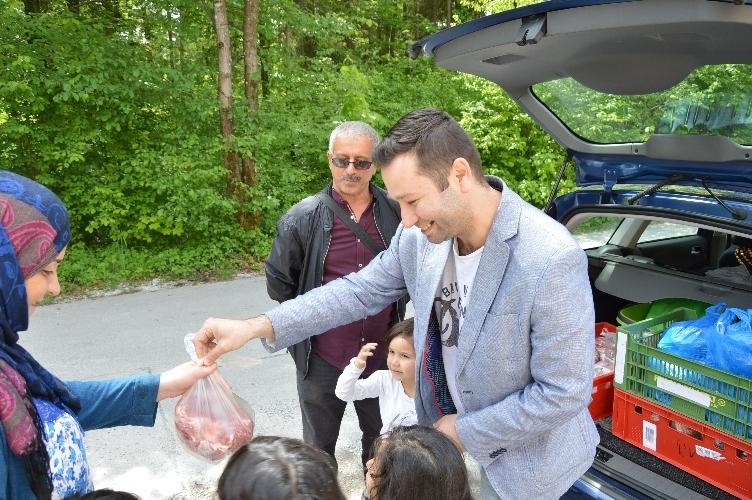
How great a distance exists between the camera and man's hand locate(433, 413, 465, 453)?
5.99ft

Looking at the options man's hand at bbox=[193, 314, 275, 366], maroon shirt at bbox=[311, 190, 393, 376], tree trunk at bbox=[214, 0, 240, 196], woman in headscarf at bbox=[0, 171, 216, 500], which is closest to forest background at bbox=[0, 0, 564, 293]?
tree trunk at bbox=[214, 0, 240, 196]

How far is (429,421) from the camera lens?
2143 mm

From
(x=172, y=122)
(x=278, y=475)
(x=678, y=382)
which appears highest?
(x=172, y=122)

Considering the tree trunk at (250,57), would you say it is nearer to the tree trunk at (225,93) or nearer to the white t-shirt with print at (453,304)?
the tree trunk at (225,93)

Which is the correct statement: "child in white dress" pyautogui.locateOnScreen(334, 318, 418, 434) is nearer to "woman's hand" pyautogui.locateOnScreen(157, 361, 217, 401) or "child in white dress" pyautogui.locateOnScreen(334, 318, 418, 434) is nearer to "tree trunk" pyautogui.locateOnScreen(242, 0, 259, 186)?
"woman's hand" pyautogui.locateOnScreen(157, 361, 217, 401)

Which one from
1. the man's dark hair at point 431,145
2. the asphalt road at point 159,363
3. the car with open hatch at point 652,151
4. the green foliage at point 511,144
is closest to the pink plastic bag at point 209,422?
the asphalt road at point 159,363

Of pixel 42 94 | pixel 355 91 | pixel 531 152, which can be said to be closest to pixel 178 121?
pixel 42 94

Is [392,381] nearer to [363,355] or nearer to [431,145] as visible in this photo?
[363,355]

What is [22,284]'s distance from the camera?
4.58ft

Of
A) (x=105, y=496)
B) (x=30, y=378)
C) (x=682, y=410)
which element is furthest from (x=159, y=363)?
(x=682, y=410)

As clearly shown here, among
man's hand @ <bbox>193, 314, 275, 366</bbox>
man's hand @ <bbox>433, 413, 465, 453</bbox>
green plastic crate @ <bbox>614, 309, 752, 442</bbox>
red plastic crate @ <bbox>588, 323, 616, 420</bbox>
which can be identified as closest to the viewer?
man's hand @ <bbox>433, 413, 465, 453</bbox>

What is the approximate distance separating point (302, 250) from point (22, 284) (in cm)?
170

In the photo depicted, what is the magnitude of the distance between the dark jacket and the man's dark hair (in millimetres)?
1281

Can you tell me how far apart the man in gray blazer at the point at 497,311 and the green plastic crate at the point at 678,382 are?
649mm
